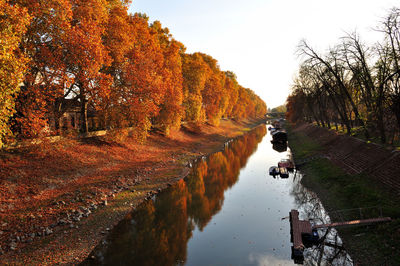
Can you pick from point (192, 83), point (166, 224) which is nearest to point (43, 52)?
point (166, 224)

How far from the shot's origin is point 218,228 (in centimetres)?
1697

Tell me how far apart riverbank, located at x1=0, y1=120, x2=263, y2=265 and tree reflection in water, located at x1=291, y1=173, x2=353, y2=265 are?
509 inches

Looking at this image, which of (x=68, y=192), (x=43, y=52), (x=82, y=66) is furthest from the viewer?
(x=82, y=66)

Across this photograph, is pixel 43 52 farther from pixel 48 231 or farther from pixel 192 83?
pixel 192 83

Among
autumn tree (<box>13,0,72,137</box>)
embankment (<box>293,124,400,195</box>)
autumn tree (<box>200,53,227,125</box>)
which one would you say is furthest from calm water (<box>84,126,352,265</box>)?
autumn tree (<box>200,53,227,125</box>)

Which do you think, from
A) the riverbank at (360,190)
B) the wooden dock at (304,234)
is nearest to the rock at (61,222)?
the wooden dock at (304,234)

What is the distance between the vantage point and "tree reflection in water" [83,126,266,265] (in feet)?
43.4

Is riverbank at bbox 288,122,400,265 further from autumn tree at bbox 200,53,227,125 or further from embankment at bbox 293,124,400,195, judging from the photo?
autumn tree at bbox 200,53,227,125

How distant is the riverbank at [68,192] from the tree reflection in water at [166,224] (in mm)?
1025

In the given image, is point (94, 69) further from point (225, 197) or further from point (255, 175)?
point (255, 175)

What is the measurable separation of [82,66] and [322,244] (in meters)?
23.7

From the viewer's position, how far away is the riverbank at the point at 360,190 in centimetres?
1171

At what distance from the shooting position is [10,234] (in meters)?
12.7

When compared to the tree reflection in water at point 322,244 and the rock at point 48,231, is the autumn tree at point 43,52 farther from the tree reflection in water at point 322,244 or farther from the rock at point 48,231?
the tree reflection in water at point 322,244
